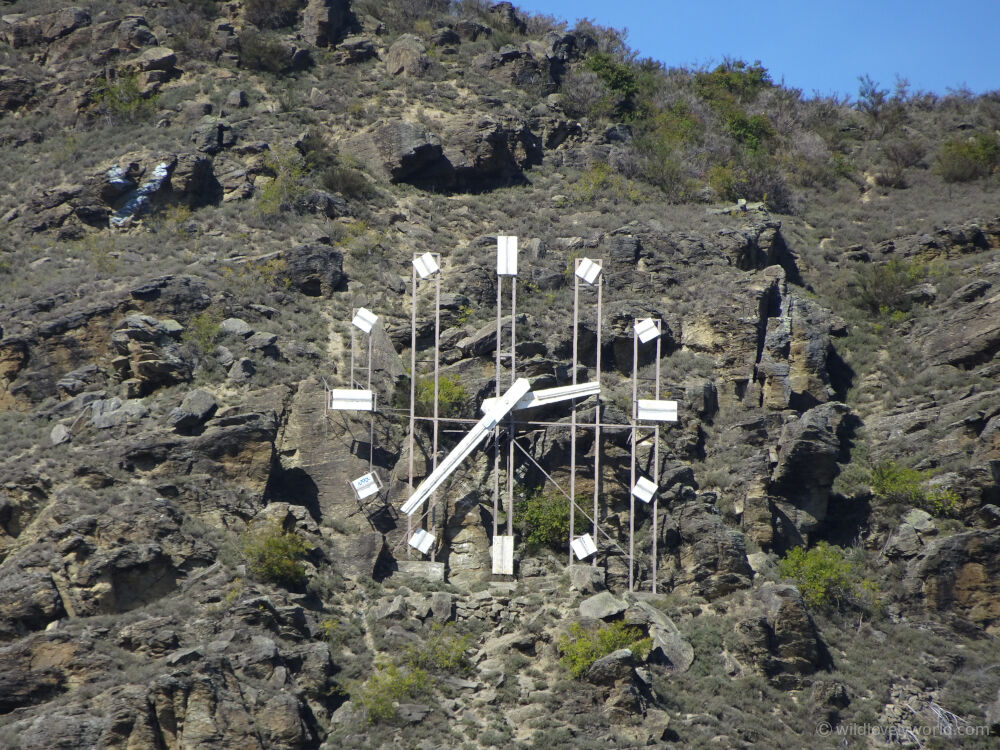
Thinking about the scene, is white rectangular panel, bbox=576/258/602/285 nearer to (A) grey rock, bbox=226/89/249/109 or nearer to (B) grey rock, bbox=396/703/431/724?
(B) grey rock, bbox=396/703/431/724

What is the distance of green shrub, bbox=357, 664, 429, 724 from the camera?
1248 inches

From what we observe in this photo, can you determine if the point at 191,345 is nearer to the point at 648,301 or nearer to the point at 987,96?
the point at 648,301

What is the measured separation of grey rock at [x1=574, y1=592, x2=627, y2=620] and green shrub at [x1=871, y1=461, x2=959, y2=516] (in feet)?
32.8

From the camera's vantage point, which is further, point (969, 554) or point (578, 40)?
point (578, 40)

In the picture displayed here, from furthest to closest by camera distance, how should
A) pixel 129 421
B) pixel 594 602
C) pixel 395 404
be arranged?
pixel 395 404 → pixel 129 421 → pixel 594 602

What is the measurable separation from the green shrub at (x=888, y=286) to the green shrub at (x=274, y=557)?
25203mm

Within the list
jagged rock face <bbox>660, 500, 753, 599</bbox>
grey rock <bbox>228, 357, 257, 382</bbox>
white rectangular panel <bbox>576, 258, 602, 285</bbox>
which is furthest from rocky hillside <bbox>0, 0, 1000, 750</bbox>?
white rectangular panel <bbox>576, 258, 602, 285</bbox>

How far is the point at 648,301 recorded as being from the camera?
4762 centimetres

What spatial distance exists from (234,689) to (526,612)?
29.1 ft

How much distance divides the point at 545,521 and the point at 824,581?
7.94m

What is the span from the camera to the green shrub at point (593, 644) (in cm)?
3331

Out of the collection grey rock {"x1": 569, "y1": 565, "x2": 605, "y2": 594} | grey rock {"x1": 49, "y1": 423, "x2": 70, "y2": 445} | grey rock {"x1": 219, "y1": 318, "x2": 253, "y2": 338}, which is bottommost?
grey rock {"x1": 569, "y1": 565, "x2": 605, "y2": 594}

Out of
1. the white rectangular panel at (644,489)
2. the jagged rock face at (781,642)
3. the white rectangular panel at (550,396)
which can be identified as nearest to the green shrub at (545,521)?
the white rectangular panel at (644,489)

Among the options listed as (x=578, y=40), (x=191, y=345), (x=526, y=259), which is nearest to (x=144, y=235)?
(x=191, y=345)
